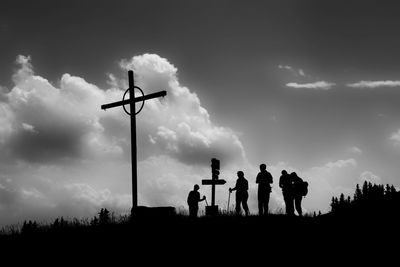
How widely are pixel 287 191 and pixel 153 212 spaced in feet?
19.7

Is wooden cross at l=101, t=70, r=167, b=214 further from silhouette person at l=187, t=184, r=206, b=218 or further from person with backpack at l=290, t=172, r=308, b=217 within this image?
person with backpack at l=290, t=172, r=308, b=217

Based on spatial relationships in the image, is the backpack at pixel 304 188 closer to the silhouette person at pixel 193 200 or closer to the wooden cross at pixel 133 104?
the silhouette person at pixel 193 200

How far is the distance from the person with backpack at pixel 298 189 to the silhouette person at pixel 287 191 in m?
0.18

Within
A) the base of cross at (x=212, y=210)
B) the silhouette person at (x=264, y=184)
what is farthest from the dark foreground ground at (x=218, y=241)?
the base of cross at (x=212, y=210)

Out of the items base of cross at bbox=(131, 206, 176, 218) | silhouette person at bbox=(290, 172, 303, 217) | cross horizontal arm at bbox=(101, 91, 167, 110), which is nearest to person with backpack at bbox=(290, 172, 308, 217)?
silhouette person at bbox=(290, 172, 303, 217)

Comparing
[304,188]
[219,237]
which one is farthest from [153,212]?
[304,188]

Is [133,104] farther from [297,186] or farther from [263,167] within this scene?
[297,186]

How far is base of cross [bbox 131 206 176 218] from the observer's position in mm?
12852

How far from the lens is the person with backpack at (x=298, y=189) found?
54.2 feet

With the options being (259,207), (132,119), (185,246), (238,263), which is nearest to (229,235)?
(185,246)

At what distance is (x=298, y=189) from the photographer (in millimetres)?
16547

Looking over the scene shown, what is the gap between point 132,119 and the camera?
1595 centimetres

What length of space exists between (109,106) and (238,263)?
9.55 metres

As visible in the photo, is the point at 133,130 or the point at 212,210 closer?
the point at 133,130
